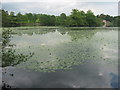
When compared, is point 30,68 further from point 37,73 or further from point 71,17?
point 71,17

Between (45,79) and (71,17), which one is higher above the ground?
(71,17)

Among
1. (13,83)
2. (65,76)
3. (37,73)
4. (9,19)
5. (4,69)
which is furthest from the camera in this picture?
(9,19)

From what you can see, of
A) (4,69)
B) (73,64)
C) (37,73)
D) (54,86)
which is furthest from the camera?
(73,64)

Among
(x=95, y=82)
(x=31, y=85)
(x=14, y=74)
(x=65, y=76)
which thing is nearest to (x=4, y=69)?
(x=14, y=74)

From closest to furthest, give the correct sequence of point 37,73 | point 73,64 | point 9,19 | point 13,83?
point 13,83 → point 37,73 → point 73,64 → point 9,19

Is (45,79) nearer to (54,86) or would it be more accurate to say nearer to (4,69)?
(54,86)

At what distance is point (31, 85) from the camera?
759cm

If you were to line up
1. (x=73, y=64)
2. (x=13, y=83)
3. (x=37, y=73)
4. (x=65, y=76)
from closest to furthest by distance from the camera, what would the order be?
(x=13, y=83), (x=65, y=76), (x=37, y=73), (x=73, y=64)

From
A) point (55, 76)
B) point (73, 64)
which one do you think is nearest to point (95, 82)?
point (55, 76)

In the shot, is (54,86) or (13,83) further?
(13,83)

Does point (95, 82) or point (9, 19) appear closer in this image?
point (95, 82)

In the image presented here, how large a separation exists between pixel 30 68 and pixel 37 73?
1105mm

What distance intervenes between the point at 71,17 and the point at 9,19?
29.2 m

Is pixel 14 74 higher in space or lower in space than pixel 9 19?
lower
